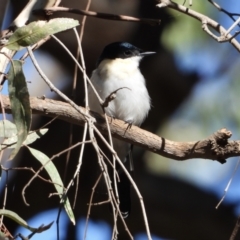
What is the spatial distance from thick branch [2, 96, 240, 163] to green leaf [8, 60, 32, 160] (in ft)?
1.51

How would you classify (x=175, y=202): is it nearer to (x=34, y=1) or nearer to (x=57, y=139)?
(x=57, y=139)

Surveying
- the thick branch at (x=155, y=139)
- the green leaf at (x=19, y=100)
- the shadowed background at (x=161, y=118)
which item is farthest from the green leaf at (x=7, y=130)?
the shadowed background at (x=161, y=118)

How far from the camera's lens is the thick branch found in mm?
1678

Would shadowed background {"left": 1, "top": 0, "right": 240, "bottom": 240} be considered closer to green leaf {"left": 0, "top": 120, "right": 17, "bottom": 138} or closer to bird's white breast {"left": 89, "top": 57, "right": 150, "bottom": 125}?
bird's white breast {"left": 89, "top": 57, "right": 150, "bottom": 125}

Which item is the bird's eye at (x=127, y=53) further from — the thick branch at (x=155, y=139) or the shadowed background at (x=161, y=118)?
the thick branch at (x=155, y=139)

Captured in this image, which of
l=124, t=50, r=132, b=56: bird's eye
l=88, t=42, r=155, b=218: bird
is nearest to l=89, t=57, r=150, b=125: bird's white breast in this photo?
l=88, t=42, r=155, b=218: bird

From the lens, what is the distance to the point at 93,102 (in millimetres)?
2787

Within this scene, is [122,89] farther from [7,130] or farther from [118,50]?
[7,130]

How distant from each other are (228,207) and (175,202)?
230 millimetres

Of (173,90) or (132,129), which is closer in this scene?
(132,129)

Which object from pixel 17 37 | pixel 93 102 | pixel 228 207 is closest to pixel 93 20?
pixel 93 102

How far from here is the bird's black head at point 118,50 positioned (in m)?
3.03

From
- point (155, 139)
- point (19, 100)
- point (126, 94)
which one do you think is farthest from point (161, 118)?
point (19, 100)

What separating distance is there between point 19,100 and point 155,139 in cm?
77
